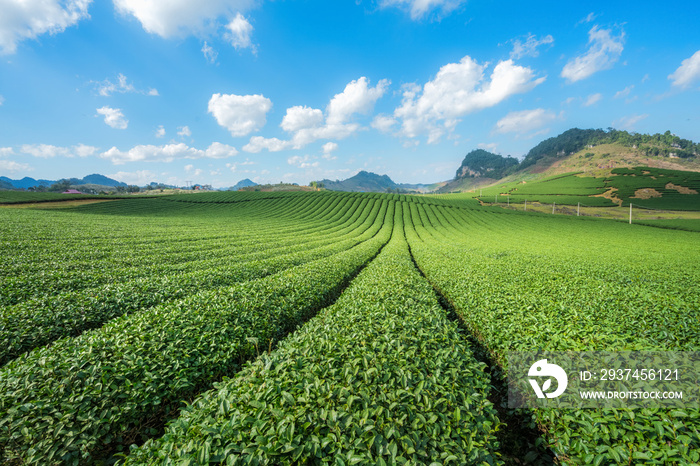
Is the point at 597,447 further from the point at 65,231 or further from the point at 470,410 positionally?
the point at 65,231

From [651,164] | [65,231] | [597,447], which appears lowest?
[597,447]

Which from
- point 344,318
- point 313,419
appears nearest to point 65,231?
point 344,318

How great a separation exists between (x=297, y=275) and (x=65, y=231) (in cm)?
2790

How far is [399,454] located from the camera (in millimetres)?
3406

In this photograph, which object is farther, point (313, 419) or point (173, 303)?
point (173, 303)

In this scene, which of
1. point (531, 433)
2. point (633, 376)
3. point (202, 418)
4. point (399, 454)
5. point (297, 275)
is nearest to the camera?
point (399, 454)

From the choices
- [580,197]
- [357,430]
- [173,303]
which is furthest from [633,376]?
[580,197]

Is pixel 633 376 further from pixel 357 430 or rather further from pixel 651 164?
pixel 651 164

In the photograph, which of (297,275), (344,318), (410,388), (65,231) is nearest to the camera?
(410,388)

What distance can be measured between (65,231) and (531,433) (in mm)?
37251

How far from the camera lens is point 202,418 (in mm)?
4008

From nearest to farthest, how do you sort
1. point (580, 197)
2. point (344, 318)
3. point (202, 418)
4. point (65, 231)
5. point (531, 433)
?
point (202, 418) → point (531, 433) → point (344, 318) → point (65, 231) → point (580, 197)

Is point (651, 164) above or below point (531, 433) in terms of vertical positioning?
above

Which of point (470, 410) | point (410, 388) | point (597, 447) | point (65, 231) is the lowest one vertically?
point (597, 447)
